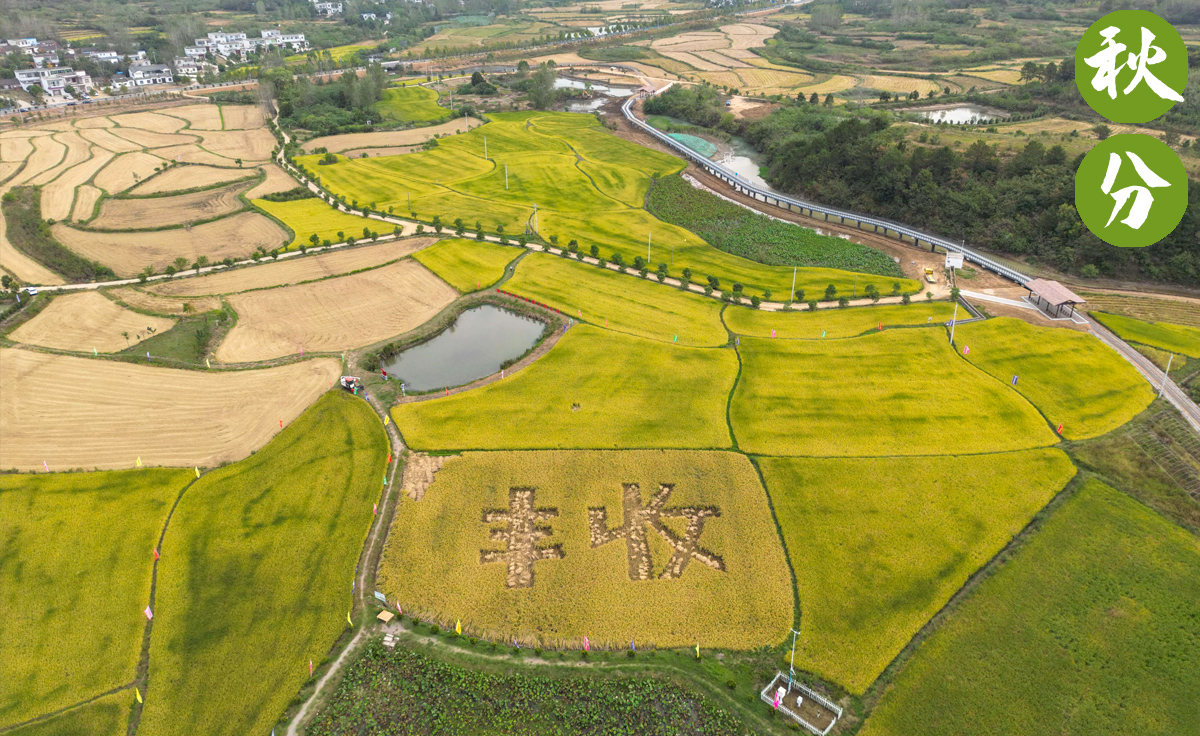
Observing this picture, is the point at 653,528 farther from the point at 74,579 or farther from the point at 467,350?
the point at 74,579

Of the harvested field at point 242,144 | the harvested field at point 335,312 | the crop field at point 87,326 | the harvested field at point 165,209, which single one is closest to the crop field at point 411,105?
the harvested field at point 242,144

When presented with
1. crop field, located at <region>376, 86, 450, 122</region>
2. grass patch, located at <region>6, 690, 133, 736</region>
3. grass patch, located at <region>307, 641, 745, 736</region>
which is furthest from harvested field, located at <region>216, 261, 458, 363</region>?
crop field, located at <region>376, 86, 450, 122</region>

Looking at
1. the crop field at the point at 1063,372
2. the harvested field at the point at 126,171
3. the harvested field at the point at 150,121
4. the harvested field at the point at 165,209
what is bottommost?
the crop field at the point at 1063,372

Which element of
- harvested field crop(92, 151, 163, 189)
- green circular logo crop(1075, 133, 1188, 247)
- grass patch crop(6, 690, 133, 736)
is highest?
green circular logo crop(1075, 133, 1188, 247)

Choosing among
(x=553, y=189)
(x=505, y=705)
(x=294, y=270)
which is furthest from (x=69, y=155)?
(x=505, y=705)

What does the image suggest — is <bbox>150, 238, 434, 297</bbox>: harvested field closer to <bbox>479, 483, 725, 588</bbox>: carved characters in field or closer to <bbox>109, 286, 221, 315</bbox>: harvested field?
<bbox>109, 286, 221, 315</bbox>: harvested field

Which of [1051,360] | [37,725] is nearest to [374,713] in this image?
[37,725]

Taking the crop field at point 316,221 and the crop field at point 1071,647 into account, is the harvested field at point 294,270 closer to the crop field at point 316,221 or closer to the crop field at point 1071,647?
the crop field at point 316,221
